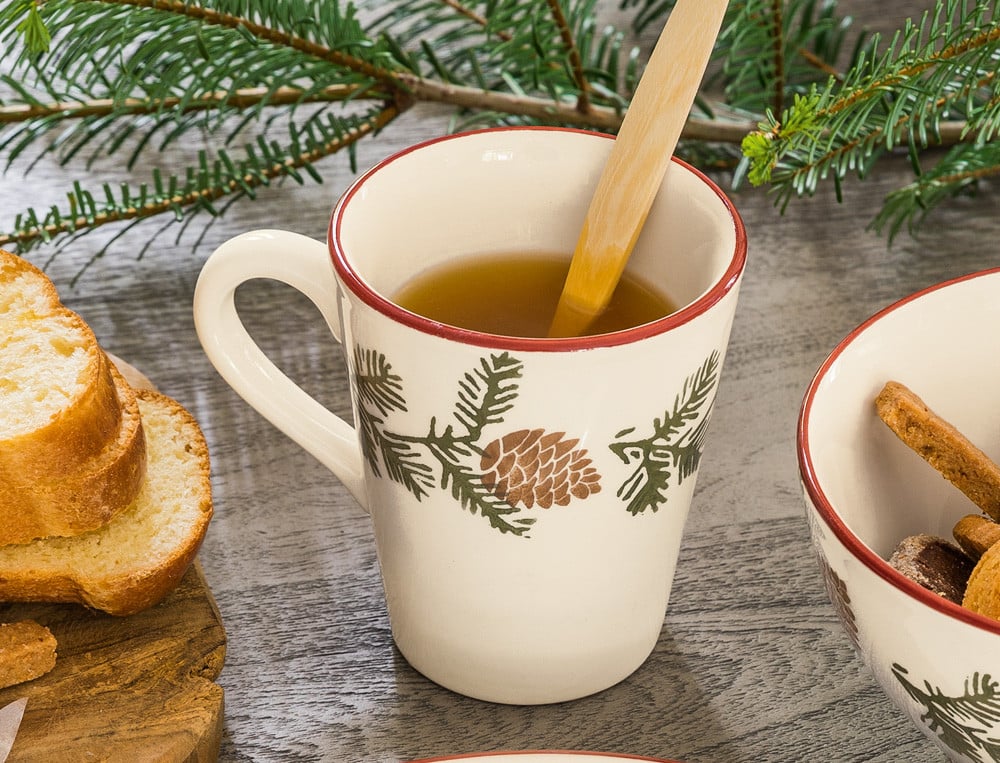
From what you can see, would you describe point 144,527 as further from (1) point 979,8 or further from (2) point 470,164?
(1) point 979,8

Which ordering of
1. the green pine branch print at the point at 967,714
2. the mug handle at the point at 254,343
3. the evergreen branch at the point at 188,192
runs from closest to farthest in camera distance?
the green pine branch print at the point at 967,714, the mug handle at the point at 254,343, the evergreen branch at the point at 188,192

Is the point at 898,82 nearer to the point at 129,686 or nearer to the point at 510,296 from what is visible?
the point at 510,296

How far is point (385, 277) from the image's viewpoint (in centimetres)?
52

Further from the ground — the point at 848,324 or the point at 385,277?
the point at 385,277

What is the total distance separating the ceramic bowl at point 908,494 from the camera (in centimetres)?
38

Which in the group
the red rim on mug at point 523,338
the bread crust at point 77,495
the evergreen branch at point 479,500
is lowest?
the bread crust at point 77,495

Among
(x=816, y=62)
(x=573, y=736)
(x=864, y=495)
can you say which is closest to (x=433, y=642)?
(x=573, y=736)

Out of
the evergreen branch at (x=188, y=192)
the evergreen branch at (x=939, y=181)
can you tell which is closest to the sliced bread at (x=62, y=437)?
the evergreen branch at (x=188, y=192)

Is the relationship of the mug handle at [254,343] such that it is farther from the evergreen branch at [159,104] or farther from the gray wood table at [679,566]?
the evergreen branch at [159,104]

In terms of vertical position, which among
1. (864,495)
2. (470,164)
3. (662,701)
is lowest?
(662,701)

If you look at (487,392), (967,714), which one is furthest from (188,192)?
(967,714)

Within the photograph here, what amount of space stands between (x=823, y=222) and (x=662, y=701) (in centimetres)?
44

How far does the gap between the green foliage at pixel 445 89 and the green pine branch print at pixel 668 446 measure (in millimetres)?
157

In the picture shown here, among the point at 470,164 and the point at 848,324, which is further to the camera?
the point at 848,324
